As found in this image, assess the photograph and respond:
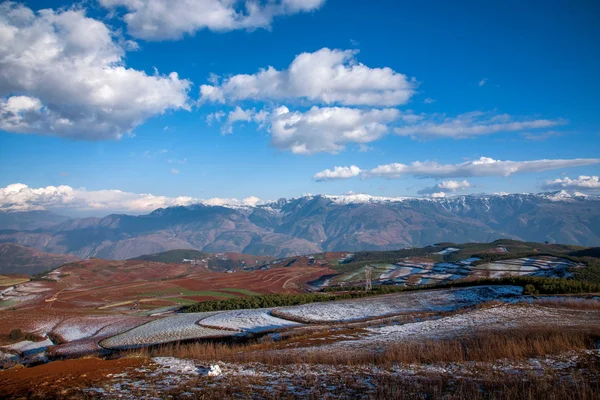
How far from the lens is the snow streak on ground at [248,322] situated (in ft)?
120

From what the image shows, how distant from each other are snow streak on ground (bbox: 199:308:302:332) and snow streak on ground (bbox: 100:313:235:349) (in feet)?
5.30

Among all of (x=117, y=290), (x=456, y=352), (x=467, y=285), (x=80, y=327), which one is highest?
(x=456, y=352)

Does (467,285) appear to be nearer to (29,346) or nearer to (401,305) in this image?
(401,305)

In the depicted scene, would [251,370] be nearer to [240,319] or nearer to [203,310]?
[240,319]

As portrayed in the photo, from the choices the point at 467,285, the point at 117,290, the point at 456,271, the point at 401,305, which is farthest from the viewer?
the point at 456,271

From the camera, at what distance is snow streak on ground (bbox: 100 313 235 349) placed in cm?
3266

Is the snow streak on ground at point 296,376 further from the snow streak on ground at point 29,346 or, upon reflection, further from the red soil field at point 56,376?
the snow streak on ground at point 29,346

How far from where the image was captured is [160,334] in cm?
3559

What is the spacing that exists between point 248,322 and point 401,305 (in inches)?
733

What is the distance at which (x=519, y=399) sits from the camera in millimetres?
9820

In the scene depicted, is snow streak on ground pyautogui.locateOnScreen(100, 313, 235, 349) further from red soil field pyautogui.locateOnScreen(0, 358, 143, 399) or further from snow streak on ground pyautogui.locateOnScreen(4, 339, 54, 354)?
red soil field pyautogui.locateOnScreen(0, 358, 143, 399)

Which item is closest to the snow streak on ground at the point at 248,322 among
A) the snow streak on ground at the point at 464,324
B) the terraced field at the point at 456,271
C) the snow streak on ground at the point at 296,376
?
the snow streak on ground at the point at 464,324

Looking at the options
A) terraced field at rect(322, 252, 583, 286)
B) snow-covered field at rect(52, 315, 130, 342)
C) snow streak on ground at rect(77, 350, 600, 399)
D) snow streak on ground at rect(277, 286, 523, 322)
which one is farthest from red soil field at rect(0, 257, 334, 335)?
snow streak on ground at rect(77, 350, 600, 399)

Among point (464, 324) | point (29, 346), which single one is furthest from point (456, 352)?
point (29, 346)
